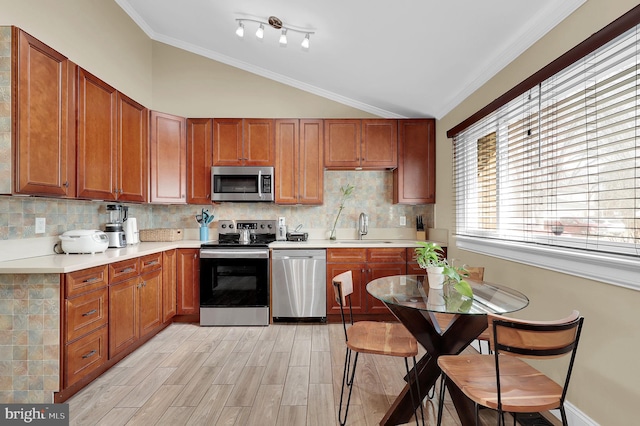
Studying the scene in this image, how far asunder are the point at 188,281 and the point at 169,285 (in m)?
0.20

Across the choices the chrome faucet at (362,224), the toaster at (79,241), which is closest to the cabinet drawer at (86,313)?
the toaster at (79,241)

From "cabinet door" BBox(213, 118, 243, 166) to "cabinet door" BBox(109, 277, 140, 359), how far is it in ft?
5.47

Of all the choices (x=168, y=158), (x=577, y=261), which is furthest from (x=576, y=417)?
(x=168, y=158)

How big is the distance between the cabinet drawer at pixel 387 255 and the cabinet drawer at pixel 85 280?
249 centimetres

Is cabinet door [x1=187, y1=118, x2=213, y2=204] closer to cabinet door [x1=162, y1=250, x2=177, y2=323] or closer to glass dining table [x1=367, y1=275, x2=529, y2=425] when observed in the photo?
cabinet door [x1=162, y1=250, x2=177, y2=323]

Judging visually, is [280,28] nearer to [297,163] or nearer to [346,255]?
[297,163]

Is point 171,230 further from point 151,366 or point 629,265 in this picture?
point 629,265

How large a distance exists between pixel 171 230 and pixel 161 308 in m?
0.93

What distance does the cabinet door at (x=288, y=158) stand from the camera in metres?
3.90

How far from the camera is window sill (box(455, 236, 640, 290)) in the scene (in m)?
1.45

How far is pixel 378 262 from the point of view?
143 inches

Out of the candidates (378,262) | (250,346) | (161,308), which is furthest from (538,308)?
(161,308)

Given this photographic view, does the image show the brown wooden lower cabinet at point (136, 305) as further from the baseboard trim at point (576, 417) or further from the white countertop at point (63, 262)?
the baseboard trim at point (576, 417)

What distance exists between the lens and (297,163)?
3.90 metres
